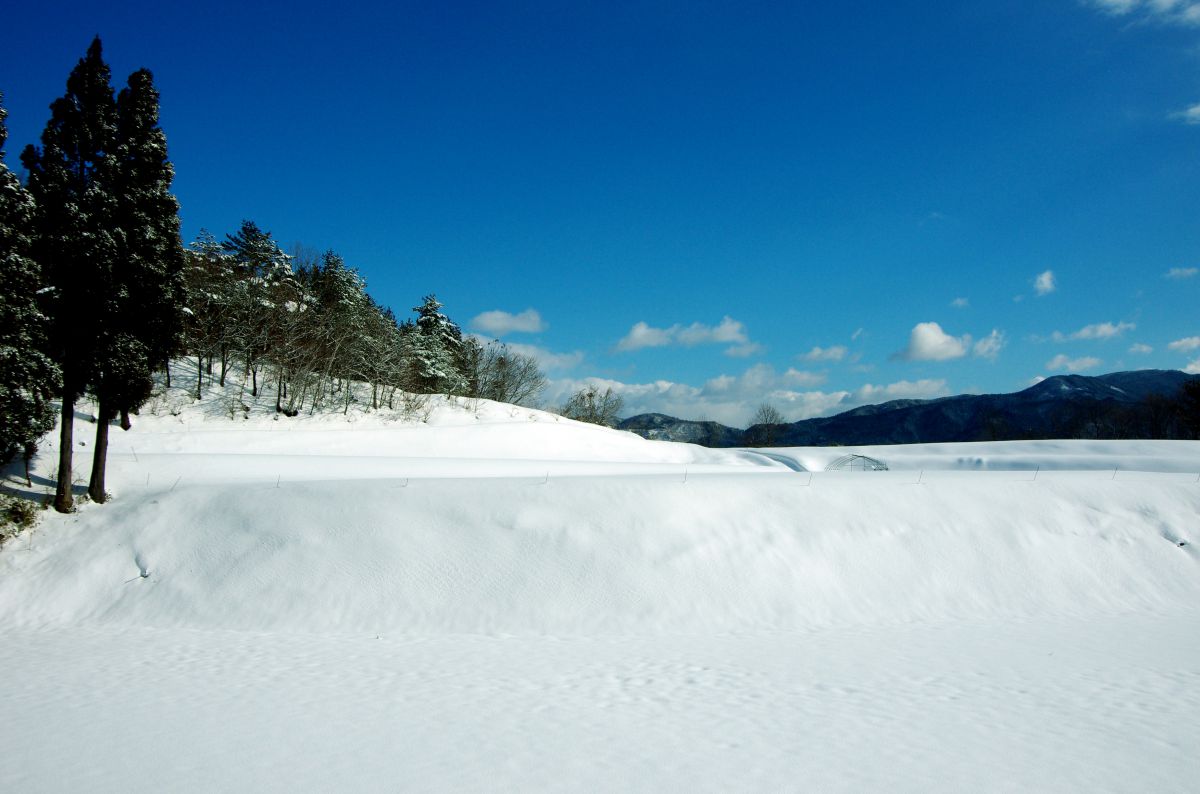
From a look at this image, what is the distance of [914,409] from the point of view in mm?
185000

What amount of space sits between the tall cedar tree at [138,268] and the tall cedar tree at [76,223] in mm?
208

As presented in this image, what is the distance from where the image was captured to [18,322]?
12.4 meters

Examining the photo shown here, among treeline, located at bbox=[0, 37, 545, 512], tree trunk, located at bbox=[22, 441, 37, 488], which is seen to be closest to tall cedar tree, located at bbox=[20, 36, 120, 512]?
treeline, located at bbox=[0, 37, 545, 512]

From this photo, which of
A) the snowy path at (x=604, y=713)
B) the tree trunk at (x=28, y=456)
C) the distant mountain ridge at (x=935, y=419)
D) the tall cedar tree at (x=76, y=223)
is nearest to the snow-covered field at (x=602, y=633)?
the snowy path at (x=604, y=713)

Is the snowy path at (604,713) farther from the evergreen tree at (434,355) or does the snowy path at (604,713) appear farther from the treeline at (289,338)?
the evergreen tree at (434,355)

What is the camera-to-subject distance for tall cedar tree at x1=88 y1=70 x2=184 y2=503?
14.3 metres

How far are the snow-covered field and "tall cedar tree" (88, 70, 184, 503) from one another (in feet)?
9.11

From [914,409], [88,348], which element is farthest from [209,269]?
[914,409]

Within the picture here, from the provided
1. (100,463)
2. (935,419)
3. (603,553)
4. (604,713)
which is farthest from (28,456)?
(935,419)

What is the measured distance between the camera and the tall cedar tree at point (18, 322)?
12.1 metres

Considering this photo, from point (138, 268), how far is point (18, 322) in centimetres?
264

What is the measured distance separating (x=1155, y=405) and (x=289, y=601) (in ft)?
307

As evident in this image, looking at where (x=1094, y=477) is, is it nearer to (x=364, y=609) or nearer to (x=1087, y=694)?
(x=1087, y=694)

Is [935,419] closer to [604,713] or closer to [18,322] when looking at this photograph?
[604,713]
